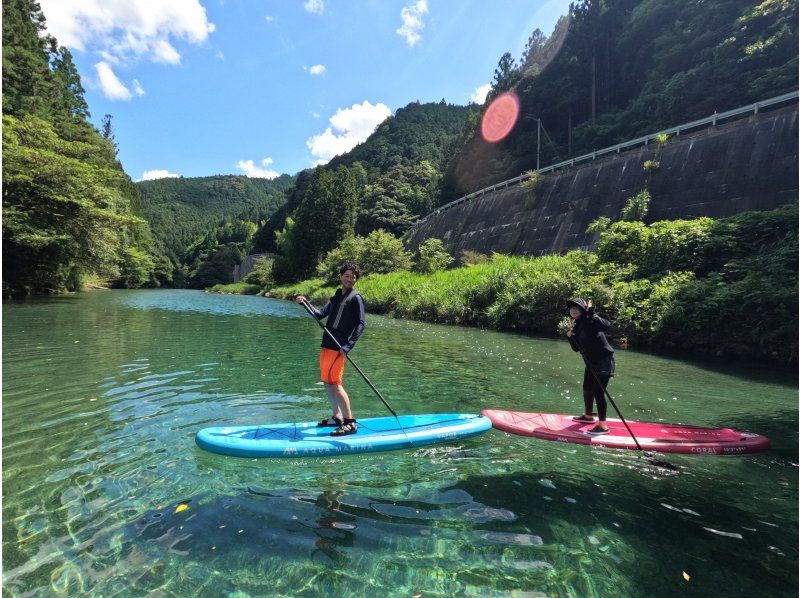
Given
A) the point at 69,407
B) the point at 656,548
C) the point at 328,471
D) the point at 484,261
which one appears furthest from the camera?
the point at 484,261

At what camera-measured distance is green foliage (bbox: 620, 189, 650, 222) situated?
64.4ft

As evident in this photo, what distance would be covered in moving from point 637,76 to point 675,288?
39.5 meters

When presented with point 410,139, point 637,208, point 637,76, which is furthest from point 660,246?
point 410,139

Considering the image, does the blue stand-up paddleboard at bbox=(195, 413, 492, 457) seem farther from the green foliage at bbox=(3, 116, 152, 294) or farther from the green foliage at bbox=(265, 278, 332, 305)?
the green foliage at bbox=(265, 278, 332, 305)

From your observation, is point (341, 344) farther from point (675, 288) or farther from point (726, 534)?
point (675, 288)

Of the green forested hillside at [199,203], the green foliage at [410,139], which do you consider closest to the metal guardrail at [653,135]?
the green foliage at [410,139]

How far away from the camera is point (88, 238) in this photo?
81.6ft

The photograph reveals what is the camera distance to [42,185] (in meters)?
21.8

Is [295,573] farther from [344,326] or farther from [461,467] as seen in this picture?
[344,326]

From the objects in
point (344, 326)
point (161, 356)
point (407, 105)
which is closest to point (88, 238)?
point (161, 356)

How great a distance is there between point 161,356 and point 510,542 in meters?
9.59

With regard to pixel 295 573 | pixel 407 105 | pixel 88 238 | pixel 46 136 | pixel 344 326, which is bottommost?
pixel 295 573

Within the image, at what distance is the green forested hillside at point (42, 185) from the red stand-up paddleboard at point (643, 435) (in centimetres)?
2482

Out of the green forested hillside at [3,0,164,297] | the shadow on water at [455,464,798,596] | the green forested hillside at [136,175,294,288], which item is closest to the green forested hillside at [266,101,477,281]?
the green forested hillside at [136,175,294,288]
